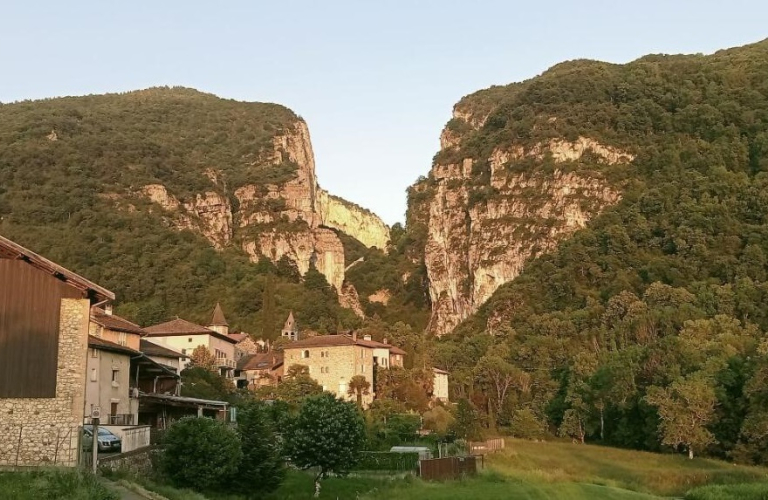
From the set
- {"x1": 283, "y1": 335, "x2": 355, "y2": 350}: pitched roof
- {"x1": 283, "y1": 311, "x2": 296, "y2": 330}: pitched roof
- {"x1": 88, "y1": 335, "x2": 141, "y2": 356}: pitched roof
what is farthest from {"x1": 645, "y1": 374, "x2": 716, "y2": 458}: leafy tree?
{"x1": 283, "y1": 311, "x2": 296, "y2": 330}: pitched roof

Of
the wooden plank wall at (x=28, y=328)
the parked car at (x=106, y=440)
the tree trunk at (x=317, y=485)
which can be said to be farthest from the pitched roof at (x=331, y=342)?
the wooden plank wall at (x=28, y=328)

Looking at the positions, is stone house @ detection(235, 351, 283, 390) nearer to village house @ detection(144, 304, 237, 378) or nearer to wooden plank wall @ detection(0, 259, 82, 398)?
village house @ detection(144, 304, 237, 378)

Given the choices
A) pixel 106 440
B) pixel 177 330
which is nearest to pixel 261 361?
pixel 177 330

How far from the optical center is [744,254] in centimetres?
11244

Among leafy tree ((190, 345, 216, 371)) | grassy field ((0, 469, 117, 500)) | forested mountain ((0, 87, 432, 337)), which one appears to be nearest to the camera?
grassy field ((0, 469, 117, 500))

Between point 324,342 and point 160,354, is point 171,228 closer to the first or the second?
point 324,342

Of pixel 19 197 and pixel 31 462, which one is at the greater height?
pixel 19 197

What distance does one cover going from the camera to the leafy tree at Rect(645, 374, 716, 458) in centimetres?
6203

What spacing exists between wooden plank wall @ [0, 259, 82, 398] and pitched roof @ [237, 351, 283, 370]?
61.2m

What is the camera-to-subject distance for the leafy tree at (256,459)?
111ft

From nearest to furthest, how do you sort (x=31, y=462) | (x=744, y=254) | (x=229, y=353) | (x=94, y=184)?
(x=31, y=462) → (x=229, y=353) → (x=744, y=254) → (x=94, y=184)

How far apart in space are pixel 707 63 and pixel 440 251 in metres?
69.3

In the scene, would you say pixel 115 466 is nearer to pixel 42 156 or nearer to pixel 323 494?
pixel 323 494

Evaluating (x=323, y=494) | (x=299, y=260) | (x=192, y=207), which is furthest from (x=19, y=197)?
(x=323, y=494)
